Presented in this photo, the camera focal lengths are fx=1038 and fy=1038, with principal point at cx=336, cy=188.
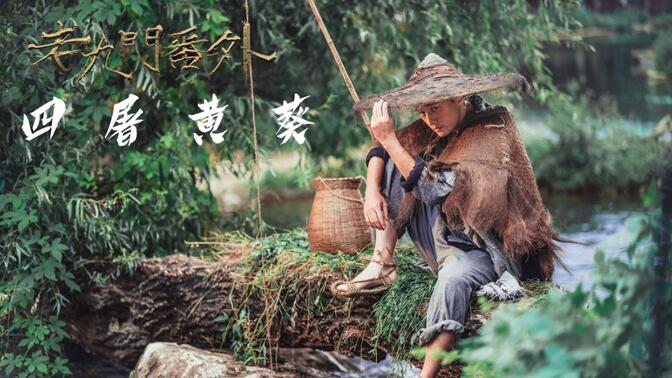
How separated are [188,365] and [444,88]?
1.76m

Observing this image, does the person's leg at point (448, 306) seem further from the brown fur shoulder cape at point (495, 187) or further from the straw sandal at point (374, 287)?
the straw sandal at point (374, 287)

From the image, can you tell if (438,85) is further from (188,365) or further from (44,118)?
(44,118)

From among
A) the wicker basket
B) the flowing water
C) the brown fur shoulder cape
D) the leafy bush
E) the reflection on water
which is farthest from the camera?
the leafy bush

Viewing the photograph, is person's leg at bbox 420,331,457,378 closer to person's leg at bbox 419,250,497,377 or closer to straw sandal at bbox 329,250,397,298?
person's leg at bbox 419,250,497,377

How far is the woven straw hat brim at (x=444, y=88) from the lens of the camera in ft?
13.2

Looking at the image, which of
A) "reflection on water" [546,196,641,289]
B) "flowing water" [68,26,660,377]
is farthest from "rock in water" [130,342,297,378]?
"reflection on water" [546,196,641,289]

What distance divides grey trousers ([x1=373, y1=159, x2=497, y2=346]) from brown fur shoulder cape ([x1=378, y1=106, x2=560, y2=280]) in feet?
0.28

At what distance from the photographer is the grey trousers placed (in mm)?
3961

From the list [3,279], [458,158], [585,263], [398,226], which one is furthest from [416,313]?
[585,263]

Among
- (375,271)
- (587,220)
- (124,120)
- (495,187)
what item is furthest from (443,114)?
(587,220)

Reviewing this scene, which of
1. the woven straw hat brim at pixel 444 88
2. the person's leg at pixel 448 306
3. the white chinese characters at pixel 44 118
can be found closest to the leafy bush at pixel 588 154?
the white chinese characters at pixel 44 118

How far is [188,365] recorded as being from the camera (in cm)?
476

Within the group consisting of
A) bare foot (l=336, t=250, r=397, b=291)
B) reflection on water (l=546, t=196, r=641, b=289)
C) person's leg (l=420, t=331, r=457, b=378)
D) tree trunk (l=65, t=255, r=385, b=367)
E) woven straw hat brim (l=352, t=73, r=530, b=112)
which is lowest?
reflection on water (l=546, t=196, r=641, b=289)

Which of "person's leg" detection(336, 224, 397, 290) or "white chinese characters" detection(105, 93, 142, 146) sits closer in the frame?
"person's leg" detection(336, 224, 397, 290)
